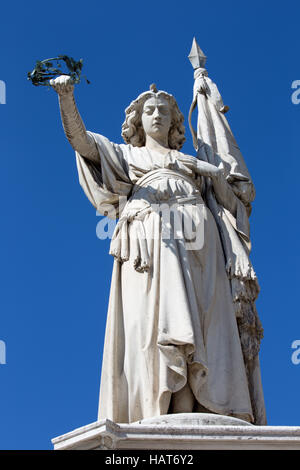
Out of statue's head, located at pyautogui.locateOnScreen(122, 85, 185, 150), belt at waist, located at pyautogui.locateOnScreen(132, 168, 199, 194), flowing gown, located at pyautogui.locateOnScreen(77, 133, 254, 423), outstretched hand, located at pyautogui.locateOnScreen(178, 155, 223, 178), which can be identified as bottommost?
flowing gown, located at pyautogui.locateOnScreen(77, 133, 254, 423)

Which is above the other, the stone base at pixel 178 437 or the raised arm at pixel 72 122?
the raised arm at pixel 72 122

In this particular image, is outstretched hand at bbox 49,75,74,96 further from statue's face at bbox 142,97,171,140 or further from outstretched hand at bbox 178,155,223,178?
outstretched hand at bbox 178,155,223,178

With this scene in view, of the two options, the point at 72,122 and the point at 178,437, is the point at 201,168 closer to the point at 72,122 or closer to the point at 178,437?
the point at 72,122

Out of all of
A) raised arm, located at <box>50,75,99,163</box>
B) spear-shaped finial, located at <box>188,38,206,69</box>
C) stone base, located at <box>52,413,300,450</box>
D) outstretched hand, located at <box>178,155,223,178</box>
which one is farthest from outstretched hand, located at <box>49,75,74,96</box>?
stone base, located at <box>52,413,300,450</box>

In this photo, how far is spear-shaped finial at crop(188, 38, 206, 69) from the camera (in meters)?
14.6

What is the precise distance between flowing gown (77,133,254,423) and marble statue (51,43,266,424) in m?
0.01

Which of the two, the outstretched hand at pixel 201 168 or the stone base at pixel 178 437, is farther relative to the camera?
the outstretched hand at pixel 201 168

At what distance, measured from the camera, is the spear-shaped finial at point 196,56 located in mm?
14594

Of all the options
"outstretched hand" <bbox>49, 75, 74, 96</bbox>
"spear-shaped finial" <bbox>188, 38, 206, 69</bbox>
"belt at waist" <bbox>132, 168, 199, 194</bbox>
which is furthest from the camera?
"spear-shaped finial" <bbox>188, 38, 206, 69</bbox>

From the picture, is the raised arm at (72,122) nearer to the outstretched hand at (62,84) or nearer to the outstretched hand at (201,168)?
the outstretched hand at (62,84)

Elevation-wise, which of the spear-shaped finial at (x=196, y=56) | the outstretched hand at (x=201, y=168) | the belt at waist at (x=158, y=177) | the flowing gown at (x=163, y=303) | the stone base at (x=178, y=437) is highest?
the spear-shaped finial at (x=196, y=56)

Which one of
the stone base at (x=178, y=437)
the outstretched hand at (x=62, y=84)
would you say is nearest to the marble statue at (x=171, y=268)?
the outstretched hand at (x=62, y=84)

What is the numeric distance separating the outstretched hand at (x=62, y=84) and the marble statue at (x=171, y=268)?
0.5 inches

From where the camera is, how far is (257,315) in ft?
39.8
